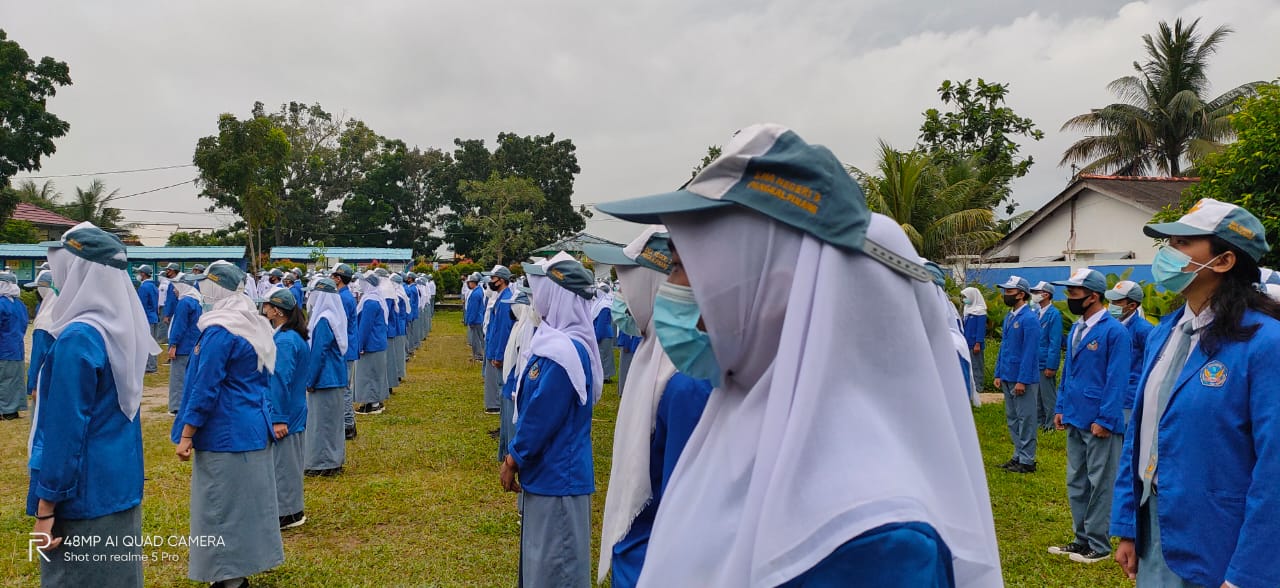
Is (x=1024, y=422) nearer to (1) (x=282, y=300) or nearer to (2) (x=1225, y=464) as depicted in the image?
(2) (x=1225, y=464)

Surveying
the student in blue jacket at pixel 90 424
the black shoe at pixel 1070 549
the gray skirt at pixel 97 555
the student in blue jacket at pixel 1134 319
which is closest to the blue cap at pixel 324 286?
the student in blue jacket at pixel 90 424

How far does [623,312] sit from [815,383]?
3.75 meters

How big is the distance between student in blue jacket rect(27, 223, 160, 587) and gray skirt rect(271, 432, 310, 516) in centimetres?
225

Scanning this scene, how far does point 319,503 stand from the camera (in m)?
7.08

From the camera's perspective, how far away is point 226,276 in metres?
5.54

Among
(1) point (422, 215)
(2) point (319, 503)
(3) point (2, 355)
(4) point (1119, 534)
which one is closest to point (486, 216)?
(1) point (422, 215)

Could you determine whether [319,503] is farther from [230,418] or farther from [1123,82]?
[1123,82]

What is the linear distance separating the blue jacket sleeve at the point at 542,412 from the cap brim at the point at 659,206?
2.60m

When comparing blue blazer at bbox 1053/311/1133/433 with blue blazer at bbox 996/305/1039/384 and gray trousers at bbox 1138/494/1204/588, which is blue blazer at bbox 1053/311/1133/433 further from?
gray trousers at bbox 1138/494/1204/588

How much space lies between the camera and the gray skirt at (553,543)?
163 inches

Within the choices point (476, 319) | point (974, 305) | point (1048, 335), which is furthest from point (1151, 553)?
point (476, 319)

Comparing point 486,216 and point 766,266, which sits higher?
point 486,216

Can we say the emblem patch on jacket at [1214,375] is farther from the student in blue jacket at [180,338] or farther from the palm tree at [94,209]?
the palm tree at [94,209]

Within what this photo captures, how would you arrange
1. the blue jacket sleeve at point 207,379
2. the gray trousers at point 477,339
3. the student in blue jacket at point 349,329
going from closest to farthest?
the blue jacket sleeve at point 207,379
the student in blue jacket at point 349,329
the gray trousers at point 477,339
